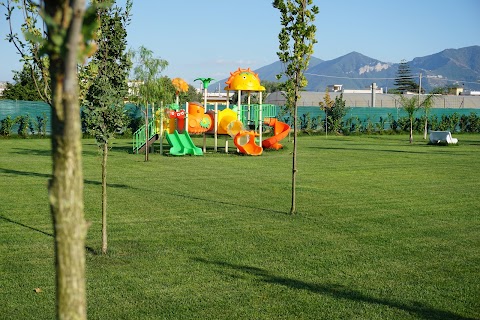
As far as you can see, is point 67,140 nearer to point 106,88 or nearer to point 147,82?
point 106,88

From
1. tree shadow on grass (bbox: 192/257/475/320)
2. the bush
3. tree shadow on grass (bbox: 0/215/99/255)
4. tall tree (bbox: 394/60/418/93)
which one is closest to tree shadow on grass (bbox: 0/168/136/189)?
tree shadow on grass (bbox: 0/215/99/255)

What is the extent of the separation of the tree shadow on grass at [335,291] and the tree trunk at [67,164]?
4300 millimetres

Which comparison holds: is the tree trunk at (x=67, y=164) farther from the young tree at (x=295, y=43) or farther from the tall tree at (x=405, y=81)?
the tall tree at (x=405, y=81)

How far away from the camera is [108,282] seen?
6879 mm

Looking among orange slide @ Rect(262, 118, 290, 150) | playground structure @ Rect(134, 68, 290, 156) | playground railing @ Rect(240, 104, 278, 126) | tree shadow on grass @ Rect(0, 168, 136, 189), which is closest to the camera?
tree shadow on grass @ Rect(0, 168, 136, 189)

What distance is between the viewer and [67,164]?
2.47m

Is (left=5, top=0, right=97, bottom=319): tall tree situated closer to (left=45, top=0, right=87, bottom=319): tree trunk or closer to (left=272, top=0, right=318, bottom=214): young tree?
(left=45, top=0, right=87, bottom=319): tree trunk

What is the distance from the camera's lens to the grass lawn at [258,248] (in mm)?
6184

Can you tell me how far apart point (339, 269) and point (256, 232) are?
7.68 ft

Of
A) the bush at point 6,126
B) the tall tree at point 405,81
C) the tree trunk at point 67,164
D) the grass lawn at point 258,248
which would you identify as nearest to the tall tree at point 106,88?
the grass lawn at point 258,248

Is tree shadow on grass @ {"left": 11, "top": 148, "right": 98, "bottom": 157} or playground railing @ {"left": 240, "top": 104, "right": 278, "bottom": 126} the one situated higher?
playground railing @ {"left": 240, "top": 104, "right": 278, "bottom": 126}

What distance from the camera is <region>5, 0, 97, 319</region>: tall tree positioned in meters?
2.36

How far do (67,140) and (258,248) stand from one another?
631 cm

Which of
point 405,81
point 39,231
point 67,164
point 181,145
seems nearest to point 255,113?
point 181,145
